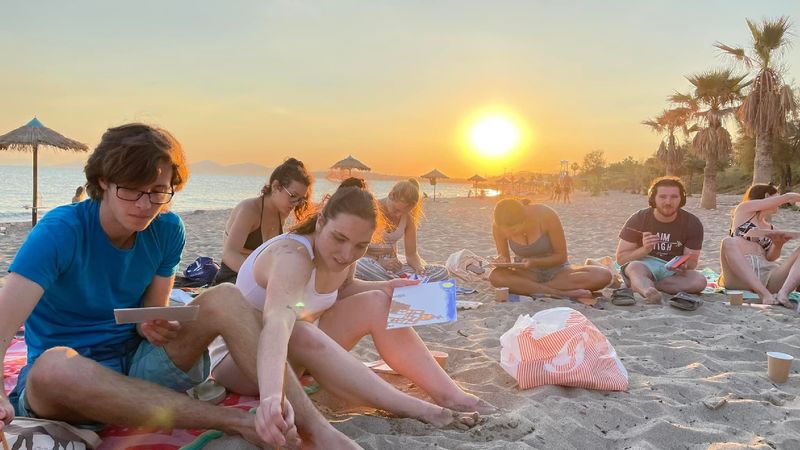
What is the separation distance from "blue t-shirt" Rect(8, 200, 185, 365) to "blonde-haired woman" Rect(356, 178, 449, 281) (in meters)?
2.99

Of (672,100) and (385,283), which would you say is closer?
(385,283)

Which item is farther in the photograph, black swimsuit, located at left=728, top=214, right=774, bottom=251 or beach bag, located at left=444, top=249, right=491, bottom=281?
beach bag, located at left=444, top=249, right=491, bottom=281

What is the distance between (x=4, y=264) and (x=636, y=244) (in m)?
7.30

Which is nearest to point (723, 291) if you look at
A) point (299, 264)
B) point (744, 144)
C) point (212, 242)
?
point (299, 264)

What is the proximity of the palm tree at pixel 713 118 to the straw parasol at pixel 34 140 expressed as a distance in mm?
19656

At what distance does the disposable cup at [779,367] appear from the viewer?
9.60 feet

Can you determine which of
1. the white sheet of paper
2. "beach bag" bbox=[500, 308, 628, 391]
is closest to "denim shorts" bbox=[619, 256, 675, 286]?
"beach bag" bbox=[500, 308, 628, 391]

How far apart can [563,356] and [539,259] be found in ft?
7.80

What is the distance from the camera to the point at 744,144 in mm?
30234

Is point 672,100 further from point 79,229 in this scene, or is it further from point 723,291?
point 79,229

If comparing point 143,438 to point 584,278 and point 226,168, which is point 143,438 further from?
point 226,168

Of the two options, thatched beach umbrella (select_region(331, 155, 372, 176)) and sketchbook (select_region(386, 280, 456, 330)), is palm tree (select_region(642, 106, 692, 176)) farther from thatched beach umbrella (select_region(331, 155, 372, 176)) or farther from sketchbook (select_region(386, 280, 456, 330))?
sketchbook (select_region(386, 280, 456, 330))

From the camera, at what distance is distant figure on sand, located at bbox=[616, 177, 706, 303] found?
199 inches

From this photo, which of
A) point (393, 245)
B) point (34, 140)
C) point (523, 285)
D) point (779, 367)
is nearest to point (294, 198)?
point (393, 245)
